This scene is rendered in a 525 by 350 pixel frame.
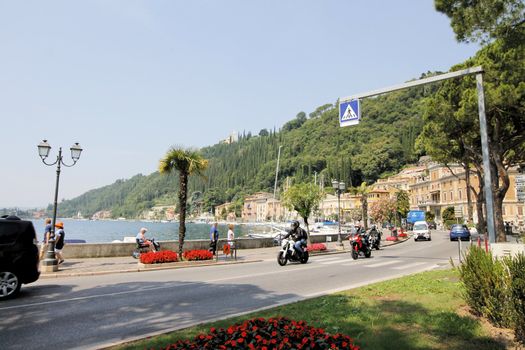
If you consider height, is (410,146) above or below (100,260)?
above

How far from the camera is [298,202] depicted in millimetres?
30922

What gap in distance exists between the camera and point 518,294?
5.10m

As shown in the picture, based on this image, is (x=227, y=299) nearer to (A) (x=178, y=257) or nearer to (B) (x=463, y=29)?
(A) (x=178, y=257)

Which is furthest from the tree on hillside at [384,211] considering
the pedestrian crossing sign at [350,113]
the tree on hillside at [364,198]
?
the pedestrian crossing sign at [350,113]

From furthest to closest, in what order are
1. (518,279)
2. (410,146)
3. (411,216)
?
(410,146) → (411,216) → (518,279)

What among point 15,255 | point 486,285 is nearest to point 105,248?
point 15,255

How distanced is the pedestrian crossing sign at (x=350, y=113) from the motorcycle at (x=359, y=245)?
8818 millimetres

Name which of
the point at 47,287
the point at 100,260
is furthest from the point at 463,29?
the point at 100,260

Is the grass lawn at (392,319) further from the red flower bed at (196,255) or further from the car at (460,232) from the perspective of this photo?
the car at (460,232)

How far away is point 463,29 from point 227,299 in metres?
11.8

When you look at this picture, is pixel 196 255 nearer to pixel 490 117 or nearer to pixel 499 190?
pixel 499 190

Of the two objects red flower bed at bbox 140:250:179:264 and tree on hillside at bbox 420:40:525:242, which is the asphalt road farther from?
tree on hillside at bbox 420:40:525:242

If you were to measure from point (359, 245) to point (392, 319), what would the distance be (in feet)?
43.4

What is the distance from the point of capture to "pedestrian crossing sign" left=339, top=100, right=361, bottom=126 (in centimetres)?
1166
